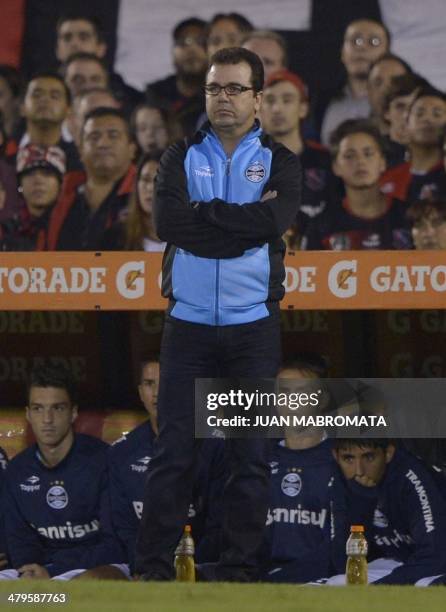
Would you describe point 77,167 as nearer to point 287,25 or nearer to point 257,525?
point 287,25

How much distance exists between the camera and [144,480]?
6.15 metres

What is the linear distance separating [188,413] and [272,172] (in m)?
0.91

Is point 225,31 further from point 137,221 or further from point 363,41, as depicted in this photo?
point 137,221

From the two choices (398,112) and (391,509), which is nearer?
(391,509)

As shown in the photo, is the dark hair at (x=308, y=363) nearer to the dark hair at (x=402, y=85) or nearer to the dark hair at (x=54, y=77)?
the dark hair at (x=402, y=85)

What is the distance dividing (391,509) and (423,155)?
9.86 feet

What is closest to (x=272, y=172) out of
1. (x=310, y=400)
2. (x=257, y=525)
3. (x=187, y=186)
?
(x=187, y=186)

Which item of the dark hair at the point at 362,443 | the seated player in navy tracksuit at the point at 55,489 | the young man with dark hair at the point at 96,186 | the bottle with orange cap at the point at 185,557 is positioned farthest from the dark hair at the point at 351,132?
the bottle with orange cap at the point at 185,557

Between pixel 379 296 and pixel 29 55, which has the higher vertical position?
pixel 29 55

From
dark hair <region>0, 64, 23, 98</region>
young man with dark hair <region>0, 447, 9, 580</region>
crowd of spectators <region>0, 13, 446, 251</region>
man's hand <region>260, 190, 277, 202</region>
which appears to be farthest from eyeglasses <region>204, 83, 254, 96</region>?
dark hair <region>0, 64, 23, 98</region>

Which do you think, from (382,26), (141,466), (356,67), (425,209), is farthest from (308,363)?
(382,26)

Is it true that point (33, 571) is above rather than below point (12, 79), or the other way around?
below

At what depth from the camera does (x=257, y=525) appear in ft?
14.2

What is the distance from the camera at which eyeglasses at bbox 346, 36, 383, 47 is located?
28.2ft
